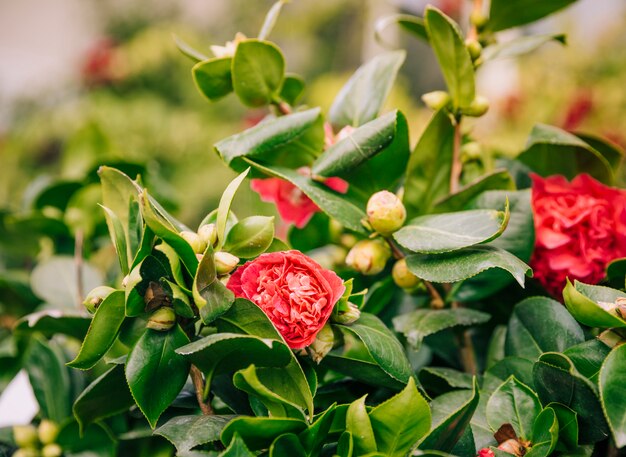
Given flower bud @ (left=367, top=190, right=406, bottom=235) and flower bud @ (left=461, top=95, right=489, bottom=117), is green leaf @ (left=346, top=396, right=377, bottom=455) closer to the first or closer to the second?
flower bud @ (left=367, top=190, right=406, bottom=235)

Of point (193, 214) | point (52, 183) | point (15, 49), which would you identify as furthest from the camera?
point (15, 49)

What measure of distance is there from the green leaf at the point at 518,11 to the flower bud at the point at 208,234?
0.34m

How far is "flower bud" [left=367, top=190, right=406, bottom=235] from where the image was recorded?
1.46ft

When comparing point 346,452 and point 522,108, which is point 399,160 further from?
point 522,108

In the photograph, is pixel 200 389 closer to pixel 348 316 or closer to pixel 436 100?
pixel 348 316

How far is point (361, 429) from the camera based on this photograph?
13.6 inches

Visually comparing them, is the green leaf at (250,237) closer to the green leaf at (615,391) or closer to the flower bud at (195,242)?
the flower bud at (195,242)

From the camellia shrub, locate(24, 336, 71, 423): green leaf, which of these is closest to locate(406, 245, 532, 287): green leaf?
the camellia shrub

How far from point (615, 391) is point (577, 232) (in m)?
0.19

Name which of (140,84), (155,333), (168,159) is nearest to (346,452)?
(155,333)

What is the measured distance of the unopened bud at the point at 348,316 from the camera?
1.30ft

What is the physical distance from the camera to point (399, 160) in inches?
19.5

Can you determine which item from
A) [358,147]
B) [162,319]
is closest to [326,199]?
[358,147]

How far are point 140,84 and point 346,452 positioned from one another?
3.21 meters
